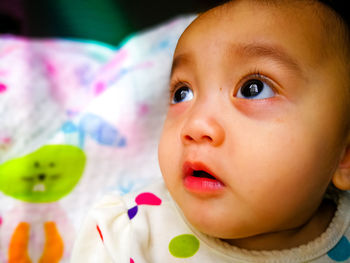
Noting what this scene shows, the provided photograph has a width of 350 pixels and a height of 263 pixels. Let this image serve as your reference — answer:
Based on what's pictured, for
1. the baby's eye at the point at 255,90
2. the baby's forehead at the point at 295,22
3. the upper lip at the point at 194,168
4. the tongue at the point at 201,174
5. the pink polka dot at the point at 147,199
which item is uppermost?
the baby's forehead at the point at 295,22

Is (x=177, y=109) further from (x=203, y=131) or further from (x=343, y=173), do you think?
(x=343, y=173)

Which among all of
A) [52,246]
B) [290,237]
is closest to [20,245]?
[52,246]

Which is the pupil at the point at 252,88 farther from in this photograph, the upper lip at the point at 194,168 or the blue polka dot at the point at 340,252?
the blue polka dot at the point at 340,252

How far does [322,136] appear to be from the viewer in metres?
0.74

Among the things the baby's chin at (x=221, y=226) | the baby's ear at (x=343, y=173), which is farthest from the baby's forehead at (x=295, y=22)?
the baby's chin at (x=221, y=226)

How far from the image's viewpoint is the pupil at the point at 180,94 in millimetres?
866

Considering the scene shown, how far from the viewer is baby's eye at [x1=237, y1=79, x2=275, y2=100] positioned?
75 cm

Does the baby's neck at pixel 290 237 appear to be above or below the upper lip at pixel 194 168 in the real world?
below

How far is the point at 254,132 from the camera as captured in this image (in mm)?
704

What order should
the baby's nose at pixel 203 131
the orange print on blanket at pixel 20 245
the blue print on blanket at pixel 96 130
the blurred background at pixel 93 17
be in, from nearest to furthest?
the baby's nose at pixel 203 131
the orange print on blanket at pixel 20 245
the blue print on blanket at pixel 96 130
the blurred background at pixel 93 17

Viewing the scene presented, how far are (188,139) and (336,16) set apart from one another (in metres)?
0.38

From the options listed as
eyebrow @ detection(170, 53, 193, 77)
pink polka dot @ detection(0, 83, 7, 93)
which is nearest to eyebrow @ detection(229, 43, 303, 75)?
eyebrow @ detection(170, 53, 193, 77)

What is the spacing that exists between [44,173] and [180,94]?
0.46 metres

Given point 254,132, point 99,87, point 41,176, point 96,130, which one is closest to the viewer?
point 254,132
